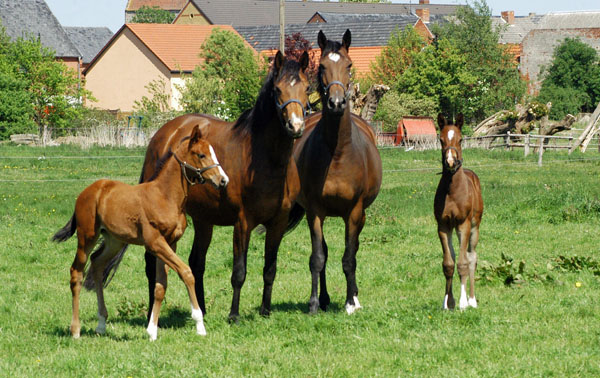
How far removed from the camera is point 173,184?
6.85 metres

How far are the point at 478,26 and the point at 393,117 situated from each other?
16390 mm

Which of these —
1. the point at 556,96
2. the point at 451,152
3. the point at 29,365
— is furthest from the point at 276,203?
the point at 556,96

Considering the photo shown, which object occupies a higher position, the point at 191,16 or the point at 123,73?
the point at 191,16

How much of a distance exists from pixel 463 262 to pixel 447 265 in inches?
6.5

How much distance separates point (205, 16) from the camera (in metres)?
86.4

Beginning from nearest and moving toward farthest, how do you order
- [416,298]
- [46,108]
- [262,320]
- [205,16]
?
1. [262,320]
2. [416,298]
3. [46,108]
4. [205,16]

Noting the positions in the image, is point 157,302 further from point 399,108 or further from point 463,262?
point 399,108

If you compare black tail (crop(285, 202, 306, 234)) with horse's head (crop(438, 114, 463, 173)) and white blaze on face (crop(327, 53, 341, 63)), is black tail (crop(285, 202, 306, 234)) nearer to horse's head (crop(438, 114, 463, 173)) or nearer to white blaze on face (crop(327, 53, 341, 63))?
horse's head (crop(438, 114, 463, 173))

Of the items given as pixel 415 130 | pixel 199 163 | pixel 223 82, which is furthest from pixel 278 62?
pixel 223 82

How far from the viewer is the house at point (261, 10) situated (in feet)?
289

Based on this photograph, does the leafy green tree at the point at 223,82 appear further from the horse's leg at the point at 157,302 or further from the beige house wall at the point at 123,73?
the horse's leg at the point at 157,302

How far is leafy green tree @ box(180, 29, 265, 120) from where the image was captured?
34688 mm

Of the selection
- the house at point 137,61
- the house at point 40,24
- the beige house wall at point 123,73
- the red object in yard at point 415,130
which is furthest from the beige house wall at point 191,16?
the red object in yard at point 415,130

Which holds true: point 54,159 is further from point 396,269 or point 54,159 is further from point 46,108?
point 396,269
